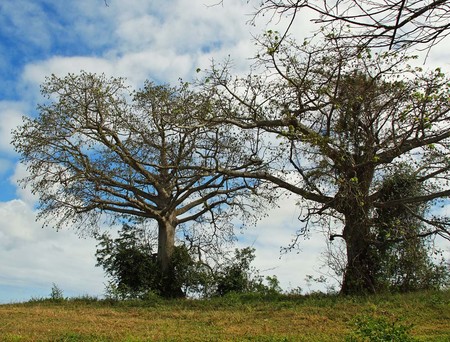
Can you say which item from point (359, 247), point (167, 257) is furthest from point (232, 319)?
point (167, 257)

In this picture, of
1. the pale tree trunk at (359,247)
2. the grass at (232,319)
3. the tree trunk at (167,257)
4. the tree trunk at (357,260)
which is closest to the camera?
the grass at (232,319)

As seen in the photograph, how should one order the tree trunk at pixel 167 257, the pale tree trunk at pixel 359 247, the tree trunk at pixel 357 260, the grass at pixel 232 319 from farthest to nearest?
1. the tree trunk at pixel 167 257
2. the tree trunk at pixel 357 260
3. the pale tree trunk at pixel 359 247
4. the grass at pixel 232 319

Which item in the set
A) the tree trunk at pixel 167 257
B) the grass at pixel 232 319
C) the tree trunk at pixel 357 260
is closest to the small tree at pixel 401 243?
the tree trunk at pixel 357 260

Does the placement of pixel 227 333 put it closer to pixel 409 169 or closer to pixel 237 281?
pixel 409 169

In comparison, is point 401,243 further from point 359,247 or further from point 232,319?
point 232,319

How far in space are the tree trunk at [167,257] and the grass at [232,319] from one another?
10.0ft

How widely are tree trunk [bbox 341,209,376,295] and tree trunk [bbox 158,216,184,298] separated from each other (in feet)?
24.6

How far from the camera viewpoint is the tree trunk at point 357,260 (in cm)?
1645

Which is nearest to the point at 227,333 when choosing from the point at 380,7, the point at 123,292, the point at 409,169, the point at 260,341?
the point at 260,341

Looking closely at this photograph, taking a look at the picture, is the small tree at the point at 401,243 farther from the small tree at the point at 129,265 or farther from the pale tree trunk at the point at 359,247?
the small tree at the point at 129,265

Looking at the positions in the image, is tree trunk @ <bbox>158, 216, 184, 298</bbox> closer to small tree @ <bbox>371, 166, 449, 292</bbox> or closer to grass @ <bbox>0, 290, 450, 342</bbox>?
grass @ <bbox>0, 290, 450, 342</bbox>

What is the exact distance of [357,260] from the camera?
1667 cm

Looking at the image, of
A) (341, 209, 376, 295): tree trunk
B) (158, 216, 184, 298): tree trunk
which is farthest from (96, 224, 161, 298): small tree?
(341, 209, 376, 295): tree trunk

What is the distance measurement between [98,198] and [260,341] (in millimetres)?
13139
